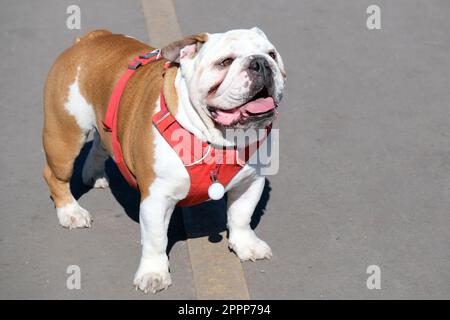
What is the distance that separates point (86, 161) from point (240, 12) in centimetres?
299

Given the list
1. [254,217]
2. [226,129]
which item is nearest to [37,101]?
[254,217]

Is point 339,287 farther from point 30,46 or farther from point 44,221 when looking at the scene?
point 30,46

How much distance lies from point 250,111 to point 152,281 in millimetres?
1197

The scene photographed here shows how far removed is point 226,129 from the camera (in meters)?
4.25

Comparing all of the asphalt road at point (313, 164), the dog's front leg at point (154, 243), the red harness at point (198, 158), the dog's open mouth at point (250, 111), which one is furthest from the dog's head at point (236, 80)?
the asphalt road at point (313, 164)

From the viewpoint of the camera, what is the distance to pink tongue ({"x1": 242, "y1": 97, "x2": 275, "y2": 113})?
4059 millimetres

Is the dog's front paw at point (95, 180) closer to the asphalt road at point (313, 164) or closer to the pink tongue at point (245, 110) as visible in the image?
the asphalt road at point (313, 164)

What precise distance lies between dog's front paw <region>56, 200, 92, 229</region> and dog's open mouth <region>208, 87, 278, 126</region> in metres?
1.52

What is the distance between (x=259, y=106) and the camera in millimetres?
4066

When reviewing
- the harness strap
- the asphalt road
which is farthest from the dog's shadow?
the harness strap

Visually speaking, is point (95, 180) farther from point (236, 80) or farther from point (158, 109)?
point (236, 80)

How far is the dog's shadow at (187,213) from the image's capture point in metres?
5.15

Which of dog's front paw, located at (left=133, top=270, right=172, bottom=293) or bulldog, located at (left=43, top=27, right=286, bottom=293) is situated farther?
dog's front paw, located at (left=133, top=270, right=172, bottom=293)

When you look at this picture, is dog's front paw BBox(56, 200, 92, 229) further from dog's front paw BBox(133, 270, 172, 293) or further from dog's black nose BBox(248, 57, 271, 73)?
dog's black nose BBox(248, 57, 271, 73)
